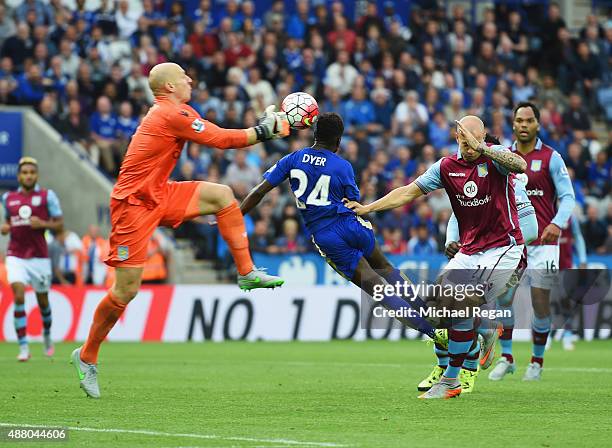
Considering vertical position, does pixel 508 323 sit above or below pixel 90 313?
above

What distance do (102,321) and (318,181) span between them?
2.46 m

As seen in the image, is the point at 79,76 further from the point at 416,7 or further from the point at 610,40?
the point at 610,40

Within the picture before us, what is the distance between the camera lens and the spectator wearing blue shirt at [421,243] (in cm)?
2427

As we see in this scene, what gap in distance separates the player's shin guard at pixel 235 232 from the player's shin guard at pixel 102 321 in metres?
1.07

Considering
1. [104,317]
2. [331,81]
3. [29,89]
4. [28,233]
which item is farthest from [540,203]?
[331,81]

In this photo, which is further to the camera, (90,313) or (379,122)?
(379,122)

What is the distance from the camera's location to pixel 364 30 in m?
29.4

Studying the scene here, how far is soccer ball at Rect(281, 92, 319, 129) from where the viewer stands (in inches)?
438

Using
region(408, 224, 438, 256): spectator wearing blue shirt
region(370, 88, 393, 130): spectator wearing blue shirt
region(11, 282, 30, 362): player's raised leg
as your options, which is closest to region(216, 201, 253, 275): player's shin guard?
region(11, 282, 30, 362): player's raised leg

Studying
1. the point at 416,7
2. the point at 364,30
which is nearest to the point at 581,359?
the point at 364,30

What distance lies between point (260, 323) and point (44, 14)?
330 inches

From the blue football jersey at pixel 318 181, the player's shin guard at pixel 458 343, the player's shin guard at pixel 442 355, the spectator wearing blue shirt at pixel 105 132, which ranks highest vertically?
the blue football jersey at pixel 318 181

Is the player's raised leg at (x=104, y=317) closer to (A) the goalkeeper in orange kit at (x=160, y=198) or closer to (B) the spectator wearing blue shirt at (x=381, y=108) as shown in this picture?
(A) the goalkeeper in orange kit at (x=160, y=198)

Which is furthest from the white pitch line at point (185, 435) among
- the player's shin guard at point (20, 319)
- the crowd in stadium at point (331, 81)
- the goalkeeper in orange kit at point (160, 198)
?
the crowd in stadium at point (331, 81)
